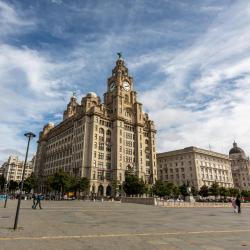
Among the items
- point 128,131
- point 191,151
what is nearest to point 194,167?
point 191,151

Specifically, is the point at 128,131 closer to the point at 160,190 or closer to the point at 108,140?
the point at 108,140

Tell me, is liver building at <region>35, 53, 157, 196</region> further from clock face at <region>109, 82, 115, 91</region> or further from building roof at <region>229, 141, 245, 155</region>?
building roof at <region>229, 141, 245, 155</region>

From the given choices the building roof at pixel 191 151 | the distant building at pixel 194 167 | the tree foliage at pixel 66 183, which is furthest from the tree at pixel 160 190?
the building roof at pixel 191 151

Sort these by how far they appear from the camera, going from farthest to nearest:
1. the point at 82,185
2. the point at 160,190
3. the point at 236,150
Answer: the point at 236,150 < the point at 160,190 < the point at 82,185

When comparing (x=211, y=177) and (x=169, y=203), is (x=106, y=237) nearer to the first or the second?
(x=169, y=203)

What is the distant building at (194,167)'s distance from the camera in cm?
11362

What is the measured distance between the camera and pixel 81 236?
1152 cm

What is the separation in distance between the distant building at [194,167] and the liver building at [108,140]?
18777 millimetres

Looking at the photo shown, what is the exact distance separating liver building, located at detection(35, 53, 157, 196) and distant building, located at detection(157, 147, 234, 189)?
739 inches

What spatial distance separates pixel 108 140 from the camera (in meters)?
97.6

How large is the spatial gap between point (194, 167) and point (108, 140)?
4384 cm

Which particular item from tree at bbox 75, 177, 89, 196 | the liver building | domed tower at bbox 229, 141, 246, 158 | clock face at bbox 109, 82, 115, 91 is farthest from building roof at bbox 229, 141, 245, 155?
tree at bbox 75, 177, 89, 196

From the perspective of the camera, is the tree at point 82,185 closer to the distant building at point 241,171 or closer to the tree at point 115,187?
the tree at point 115,187

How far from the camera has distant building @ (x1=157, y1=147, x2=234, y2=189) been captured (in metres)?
114
